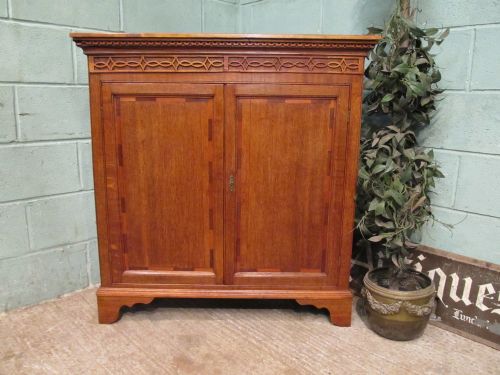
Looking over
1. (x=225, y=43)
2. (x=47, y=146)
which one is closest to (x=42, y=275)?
(x=47, y=146)

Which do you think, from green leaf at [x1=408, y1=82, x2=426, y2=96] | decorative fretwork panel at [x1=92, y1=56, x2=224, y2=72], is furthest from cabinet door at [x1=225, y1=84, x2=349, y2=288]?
green leaf at [x1=408, y1=82, x2=426, y2=96]

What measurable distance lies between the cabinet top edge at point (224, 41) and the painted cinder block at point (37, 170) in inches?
22.7

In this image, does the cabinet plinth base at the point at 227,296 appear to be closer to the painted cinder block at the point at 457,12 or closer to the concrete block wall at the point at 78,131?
the concrete block wall at the point at 78,131

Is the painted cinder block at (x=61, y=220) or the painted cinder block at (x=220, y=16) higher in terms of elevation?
the painted cinder block at (x=220, y=16)

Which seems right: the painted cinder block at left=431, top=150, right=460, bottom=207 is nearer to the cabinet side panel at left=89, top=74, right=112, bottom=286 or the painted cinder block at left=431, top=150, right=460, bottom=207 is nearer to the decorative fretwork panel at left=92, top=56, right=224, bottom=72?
the decorative fretwork panel at left=92, top=56, right=224, bottom=72

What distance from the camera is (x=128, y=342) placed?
157cm

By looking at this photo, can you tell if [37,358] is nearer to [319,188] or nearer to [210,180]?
[210,180]

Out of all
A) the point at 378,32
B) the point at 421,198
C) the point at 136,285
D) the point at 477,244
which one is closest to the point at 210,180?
the point at 136,285

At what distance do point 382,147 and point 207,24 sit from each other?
129 cm

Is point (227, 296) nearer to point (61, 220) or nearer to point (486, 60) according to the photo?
point (61, 220)

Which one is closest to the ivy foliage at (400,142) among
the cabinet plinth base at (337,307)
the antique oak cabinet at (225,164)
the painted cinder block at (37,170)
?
the antique oak cabinet at (225,164)

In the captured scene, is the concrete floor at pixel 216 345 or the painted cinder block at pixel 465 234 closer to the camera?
the concrete floor at pixel 216 345

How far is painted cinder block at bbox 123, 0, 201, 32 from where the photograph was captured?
1979 millimetres

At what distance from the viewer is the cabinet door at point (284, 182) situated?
1533mm
